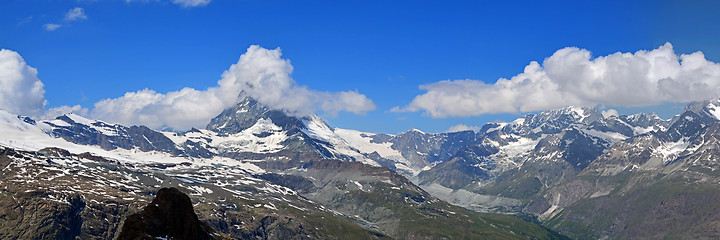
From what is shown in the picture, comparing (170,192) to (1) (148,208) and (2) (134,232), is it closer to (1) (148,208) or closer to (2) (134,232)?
(1) (148,208)

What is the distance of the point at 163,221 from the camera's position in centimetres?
19012

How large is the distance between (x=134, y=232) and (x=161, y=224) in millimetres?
12866

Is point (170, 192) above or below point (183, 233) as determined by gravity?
above

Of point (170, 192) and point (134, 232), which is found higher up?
point (170, 192)

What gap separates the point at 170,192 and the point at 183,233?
1376 centimetres

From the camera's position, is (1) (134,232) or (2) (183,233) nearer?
(1) (134,232)

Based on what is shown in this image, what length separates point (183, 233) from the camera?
194625mm

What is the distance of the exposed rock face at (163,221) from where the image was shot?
581 ft

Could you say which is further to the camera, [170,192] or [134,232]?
[170,192]

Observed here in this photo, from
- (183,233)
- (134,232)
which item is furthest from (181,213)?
(134,232)

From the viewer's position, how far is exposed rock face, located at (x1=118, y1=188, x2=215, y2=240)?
177000mm

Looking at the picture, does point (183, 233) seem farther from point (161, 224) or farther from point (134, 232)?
point (134, 232)

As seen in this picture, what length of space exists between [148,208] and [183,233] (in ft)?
43.1

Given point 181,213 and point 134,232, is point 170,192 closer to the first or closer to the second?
point 181,213
